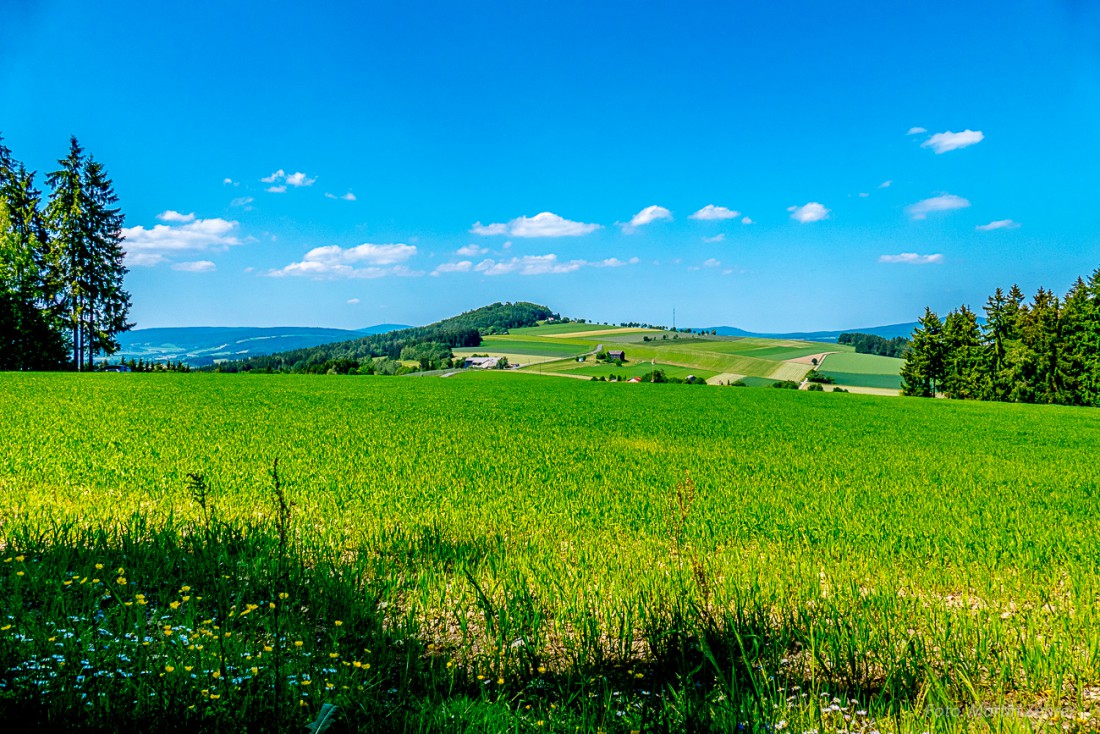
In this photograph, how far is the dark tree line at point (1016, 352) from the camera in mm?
53219

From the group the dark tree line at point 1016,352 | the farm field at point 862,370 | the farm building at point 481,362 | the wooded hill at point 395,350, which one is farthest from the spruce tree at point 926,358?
the wooded hill at point 395,350

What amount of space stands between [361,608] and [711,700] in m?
2.57

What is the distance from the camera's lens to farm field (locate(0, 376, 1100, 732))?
2.97 metres

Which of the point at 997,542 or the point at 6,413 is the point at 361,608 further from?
the point at 6,413

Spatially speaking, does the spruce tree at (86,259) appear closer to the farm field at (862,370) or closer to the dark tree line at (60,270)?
the dark tree line at (60,270)

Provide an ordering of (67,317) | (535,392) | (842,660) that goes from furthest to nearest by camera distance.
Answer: (67,317) → (535,392) → (842,660)

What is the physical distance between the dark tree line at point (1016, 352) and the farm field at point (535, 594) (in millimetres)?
57150

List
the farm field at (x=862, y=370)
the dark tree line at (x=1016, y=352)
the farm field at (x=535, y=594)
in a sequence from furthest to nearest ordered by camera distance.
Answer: the farm field at (x=862, y=370) < the dark tree line at (x=1016, y=352) < the farm field at (x=535, y=594)

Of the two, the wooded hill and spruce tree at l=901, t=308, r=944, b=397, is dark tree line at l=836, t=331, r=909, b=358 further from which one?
the wooded hill

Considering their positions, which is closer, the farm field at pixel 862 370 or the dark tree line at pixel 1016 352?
the dark tree line at pixel 1016 352

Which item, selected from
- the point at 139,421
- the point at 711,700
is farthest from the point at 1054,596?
the point at 139,421

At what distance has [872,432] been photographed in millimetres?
21109

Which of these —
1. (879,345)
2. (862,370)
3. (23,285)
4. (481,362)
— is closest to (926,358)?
(862,370)

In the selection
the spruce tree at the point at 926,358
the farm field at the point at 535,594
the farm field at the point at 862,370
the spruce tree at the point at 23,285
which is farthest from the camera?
the farm field at the point at 862,370
